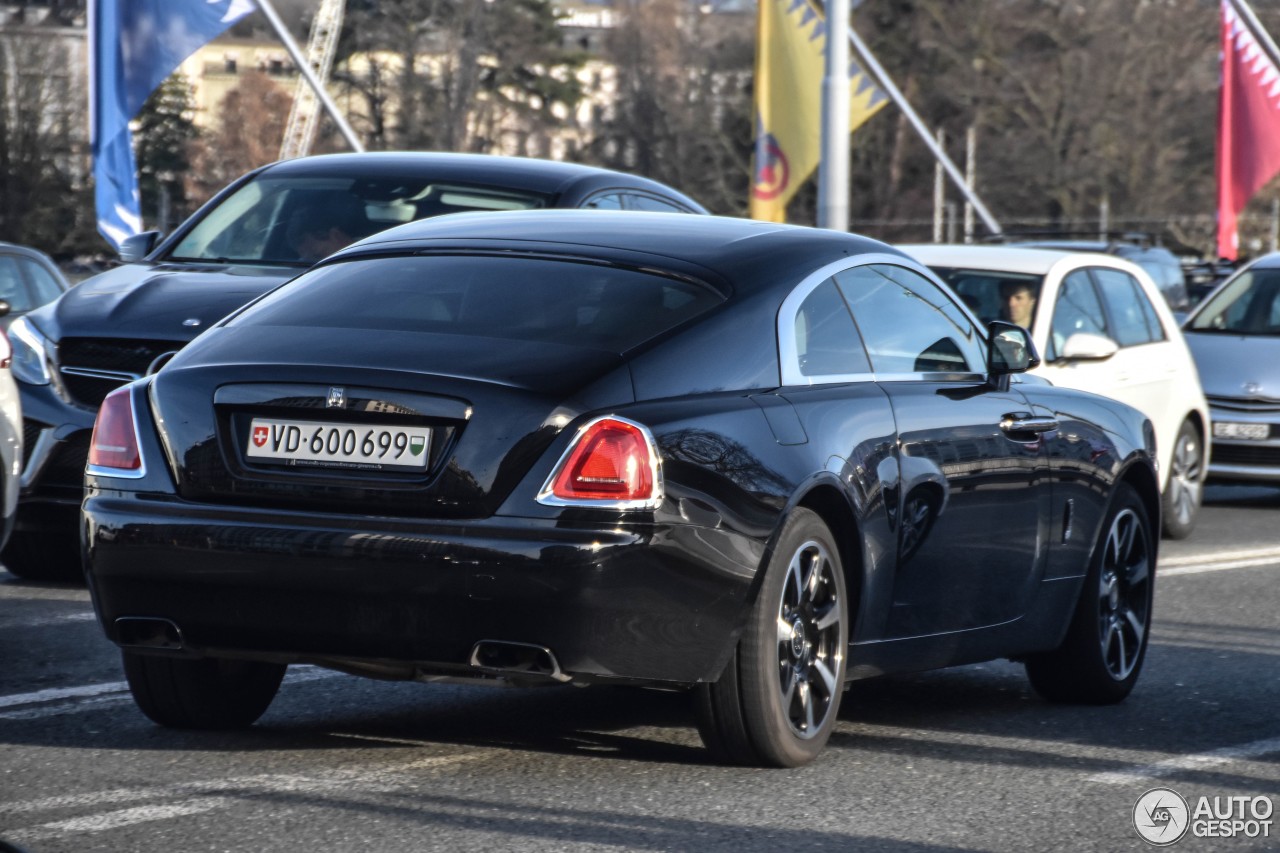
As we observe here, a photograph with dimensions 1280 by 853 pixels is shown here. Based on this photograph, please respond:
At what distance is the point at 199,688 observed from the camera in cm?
609

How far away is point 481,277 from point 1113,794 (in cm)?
212

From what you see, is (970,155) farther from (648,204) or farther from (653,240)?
(653,240)

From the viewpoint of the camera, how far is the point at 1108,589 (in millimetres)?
7504

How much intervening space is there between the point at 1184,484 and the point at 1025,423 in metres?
7.25

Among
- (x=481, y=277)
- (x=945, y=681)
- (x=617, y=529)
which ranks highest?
(x=481, y=277)

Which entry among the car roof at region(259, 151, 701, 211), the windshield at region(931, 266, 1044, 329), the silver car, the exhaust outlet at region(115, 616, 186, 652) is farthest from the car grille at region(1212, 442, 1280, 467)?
the exhaust outlet at region(115, 616, 186, 652)

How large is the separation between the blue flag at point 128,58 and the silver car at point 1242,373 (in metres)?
9.59

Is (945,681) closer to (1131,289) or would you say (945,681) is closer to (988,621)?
(988,621)

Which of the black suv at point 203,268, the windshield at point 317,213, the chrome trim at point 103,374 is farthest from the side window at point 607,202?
the chrome trim at point 103,374

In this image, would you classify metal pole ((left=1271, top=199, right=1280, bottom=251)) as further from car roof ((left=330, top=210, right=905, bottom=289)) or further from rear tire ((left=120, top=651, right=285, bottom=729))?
rear tire ((left=120, top=651, right=285, bottom=729))

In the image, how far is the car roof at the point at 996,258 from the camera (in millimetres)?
12484

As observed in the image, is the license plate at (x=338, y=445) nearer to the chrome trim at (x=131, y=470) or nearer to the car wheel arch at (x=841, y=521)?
the chrome trim at (x=131, y=470)

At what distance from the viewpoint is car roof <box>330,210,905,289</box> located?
20.0 feet

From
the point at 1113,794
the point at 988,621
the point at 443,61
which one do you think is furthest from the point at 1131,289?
the point at 443,61
